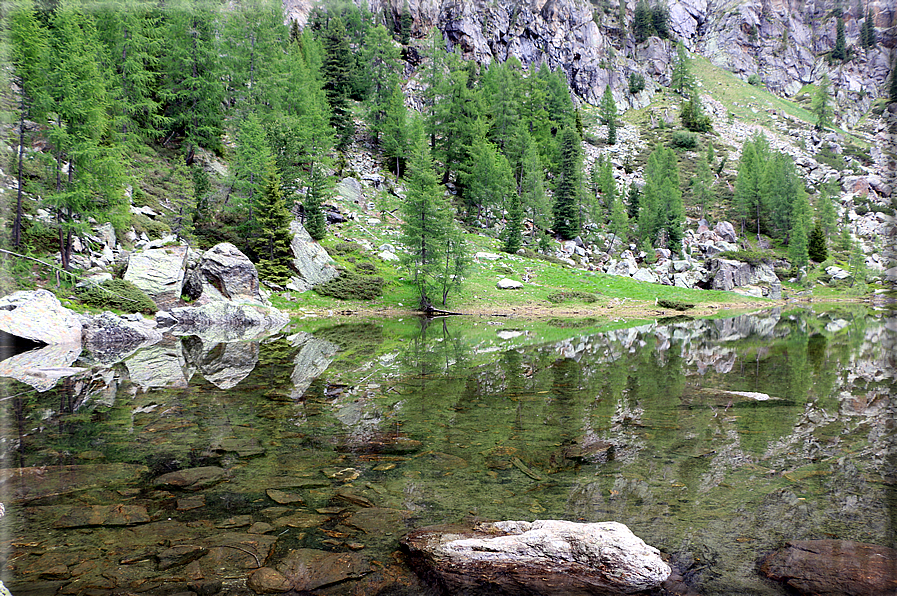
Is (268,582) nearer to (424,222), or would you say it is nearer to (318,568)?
(318,568)

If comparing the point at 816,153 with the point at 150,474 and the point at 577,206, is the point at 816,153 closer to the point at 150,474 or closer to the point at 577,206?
the point at 577,206

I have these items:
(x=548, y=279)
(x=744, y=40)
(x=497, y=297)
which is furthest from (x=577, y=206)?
(x=744, y=40)

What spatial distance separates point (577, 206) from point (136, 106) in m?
51.6

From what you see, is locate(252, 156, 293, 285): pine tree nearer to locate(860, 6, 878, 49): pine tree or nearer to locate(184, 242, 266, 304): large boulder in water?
locate(184, 242, 266, 304): large boulder in water

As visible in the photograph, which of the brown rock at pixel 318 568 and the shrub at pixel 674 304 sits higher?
the shrub at pixel 674 304

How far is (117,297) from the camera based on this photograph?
25.0m

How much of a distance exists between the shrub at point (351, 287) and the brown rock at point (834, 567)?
3475 cm

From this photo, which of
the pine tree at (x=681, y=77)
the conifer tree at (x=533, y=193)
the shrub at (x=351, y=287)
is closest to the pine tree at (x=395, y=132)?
the conifer tree at (x=533, y=193)

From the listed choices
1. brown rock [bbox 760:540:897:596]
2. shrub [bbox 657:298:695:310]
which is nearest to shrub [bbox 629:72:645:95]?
shrub [bbox 657:298:695:310]

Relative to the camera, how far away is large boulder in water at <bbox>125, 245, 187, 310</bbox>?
1073 inches

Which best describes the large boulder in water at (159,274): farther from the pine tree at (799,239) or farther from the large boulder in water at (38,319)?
the pine tree at (799,239)

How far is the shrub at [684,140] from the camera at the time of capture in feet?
354

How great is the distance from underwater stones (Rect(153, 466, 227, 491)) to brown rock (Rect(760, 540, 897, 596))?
6.89 m

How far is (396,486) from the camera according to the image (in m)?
6.24
